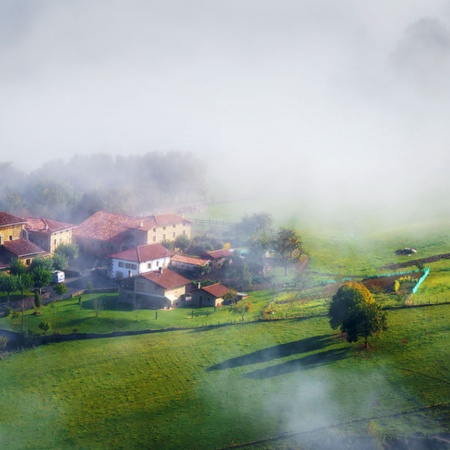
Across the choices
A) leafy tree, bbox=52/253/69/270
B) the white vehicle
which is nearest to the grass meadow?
the white vehicle

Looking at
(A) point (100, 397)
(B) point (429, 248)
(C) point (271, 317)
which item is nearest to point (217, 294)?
(C) point (271, 317)

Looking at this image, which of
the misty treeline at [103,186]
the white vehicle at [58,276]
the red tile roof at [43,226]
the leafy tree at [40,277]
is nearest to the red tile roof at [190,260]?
the white vehicle at [58,276]

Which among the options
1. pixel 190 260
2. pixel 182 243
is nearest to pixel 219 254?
pixel 190 260

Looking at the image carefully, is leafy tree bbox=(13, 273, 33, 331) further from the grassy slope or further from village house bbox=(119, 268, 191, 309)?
the grassy slope

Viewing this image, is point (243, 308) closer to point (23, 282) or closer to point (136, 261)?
point (136, 261)

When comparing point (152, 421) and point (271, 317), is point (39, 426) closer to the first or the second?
point (152, 421)

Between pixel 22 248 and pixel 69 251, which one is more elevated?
pixel 22 248

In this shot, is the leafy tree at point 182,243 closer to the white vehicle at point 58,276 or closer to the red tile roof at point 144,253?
the red tile roof at point 144,253
